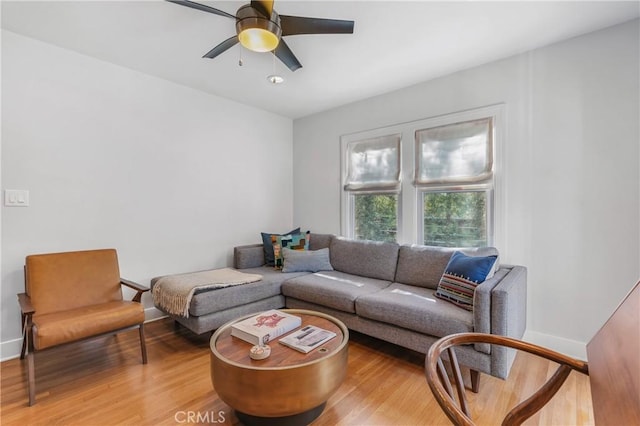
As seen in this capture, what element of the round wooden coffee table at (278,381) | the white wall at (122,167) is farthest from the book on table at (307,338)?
the white wall at (122,167)

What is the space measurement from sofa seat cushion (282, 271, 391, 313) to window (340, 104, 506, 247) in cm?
79

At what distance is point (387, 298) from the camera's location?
2379 millimetres

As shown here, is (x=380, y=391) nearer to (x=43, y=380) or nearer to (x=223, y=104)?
(x=43, y=380)

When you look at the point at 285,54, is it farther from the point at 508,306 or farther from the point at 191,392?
the point at 191,392

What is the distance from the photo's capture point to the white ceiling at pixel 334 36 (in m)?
2.03

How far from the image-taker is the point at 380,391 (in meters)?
1.95

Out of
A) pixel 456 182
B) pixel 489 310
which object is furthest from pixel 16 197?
pixel 456 182

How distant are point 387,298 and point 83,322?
2113 mm

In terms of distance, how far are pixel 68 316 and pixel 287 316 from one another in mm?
1469

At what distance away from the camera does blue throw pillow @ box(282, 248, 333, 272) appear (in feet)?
10.8

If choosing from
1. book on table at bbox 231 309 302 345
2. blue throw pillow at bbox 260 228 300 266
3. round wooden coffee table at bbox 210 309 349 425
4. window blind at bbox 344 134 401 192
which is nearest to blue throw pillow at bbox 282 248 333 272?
blue throw pillow at bbox 260 228 300 266

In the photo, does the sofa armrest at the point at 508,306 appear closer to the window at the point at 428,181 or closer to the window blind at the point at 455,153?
the window at the point at 428,181

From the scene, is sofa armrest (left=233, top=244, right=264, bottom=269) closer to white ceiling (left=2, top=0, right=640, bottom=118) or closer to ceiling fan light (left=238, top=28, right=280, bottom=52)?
white ceiling (left=2, top=0, right=640, bottom=118)

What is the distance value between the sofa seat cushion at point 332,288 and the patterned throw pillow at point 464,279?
0.59 metres
